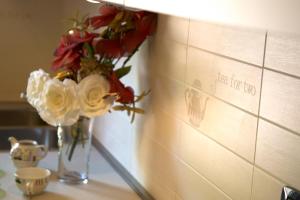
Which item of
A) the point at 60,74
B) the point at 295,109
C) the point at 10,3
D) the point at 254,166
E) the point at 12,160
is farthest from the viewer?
the point at 10,3

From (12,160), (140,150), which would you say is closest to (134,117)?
(140,150)

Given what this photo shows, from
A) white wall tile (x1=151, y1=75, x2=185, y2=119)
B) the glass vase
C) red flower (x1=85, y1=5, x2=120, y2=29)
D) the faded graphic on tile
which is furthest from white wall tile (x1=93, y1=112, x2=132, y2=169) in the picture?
the faded graphic on tile

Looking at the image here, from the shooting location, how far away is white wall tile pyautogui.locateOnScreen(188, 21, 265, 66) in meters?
1.02

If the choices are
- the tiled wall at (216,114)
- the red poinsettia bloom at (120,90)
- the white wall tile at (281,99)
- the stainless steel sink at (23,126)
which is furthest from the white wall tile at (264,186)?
the stainless steel sink at (23,126)

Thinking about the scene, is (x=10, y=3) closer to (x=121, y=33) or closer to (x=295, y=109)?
(x=121, y=33)

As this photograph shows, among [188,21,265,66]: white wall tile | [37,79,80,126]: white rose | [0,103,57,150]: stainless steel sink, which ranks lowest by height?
[0,103,57,150]: stainless steel sink

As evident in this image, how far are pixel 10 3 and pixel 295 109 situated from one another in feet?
6.25

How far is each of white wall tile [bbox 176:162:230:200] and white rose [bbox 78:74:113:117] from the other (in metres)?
0.33

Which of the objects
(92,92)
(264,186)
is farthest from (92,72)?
(264,186)

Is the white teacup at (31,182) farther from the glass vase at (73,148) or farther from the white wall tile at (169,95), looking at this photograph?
the white wall tile at (169,95)

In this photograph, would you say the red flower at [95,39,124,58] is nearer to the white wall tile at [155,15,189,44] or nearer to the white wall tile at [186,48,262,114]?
the white wall tile at [155,15,189,44]

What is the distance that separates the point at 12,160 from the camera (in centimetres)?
179

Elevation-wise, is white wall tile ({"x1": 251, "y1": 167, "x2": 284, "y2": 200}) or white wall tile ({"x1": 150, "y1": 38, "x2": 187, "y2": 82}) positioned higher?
white wall tile ({"x1": 150, "y1": 38, "x2": 187, "y2": 82})

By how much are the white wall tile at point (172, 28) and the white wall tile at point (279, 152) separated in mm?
421
